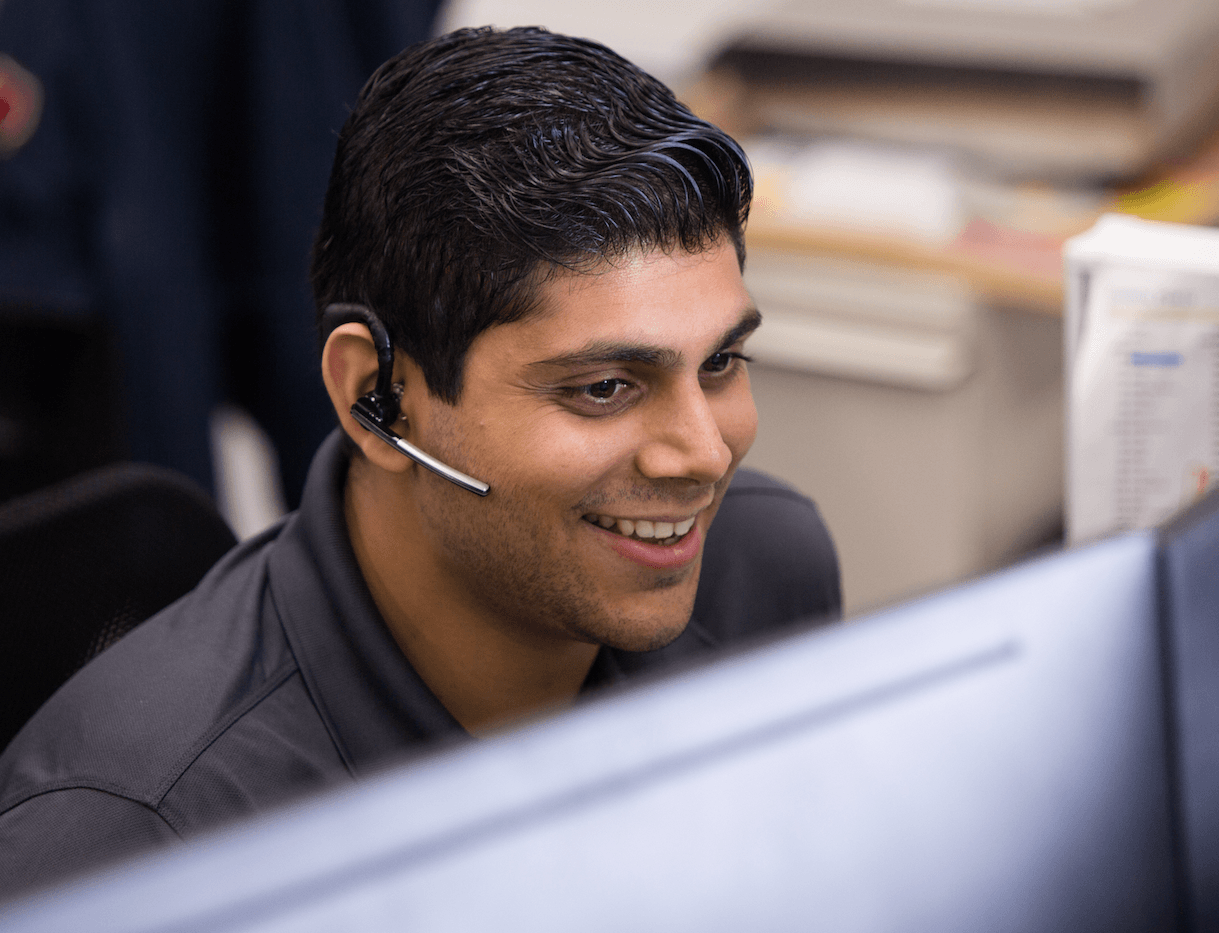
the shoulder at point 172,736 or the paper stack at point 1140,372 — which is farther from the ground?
the paper stack at point 1140,372

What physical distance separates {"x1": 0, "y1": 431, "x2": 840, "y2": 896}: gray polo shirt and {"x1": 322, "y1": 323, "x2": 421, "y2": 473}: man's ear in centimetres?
6

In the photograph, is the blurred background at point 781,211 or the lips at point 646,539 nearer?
the lips at point 646,539

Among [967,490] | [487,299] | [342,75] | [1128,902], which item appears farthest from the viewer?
[967,490]

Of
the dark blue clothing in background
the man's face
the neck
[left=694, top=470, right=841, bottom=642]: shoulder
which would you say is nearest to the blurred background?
the dark blue clothing in background

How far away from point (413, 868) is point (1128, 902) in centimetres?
27

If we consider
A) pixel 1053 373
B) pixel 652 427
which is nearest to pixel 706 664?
pixel 652 427

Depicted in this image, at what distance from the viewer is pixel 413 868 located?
0.32m

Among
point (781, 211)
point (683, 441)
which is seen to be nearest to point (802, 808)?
point (683, 441)

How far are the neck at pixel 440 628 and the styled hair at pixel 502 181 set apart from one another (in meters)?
0.12

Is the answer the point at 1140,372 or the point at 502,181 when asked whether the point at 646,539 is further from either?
the point at 1140,372

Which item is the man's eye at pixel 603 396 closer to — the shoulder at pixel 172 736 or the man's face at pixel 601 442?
the man's face at pixel 601 442

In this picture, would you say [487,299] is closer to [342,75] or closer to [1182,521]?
[1182,521]

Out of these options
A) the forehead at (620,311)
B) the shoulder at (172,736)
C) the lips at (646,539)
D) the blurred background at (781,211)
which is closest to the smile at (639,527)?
the lips at (646,539)

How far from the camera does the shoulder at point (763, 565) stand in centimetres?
102
